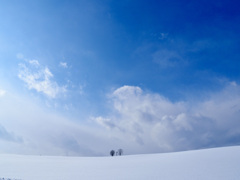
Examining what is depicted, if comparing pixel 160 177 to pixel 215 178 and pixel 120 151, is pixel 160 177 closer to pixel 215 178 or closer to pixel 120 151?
pixel 215 178

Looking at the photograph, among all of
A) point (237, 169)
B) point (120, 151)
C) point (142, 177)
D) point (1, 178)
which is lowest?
point (1, 178)

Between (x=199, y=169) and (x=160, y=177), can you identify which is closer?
(x=160, y=177)

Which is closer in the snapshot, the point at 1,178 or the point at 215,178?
the point at 215,178

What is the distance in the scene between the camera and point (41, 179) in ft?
41.1

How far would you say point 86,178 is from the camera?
12.8 m

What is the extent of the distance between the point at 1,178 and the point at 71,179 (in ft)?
17.4

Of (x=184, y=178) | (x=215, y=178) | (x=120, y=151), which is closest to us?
(x=215, y=178)

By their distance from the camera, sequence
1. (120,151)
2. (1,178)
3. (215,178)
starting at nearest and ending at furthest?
(215,178) < (1,178) < (120,151)

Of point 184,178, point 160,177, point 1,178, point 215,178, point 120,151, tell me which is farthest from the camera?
point 120,151

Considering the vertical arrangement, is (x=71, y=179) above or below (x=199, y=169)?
below

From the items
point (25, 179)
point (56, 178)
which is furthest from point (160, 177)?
point (25, 179)

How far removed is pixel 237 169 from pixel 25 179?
49.0 feet

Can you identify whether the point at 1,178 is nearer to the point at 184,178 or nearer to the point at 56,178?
the point at 56,178

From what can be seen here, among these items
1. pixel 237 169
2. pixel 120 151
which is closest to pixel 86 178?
pixel 237 169
